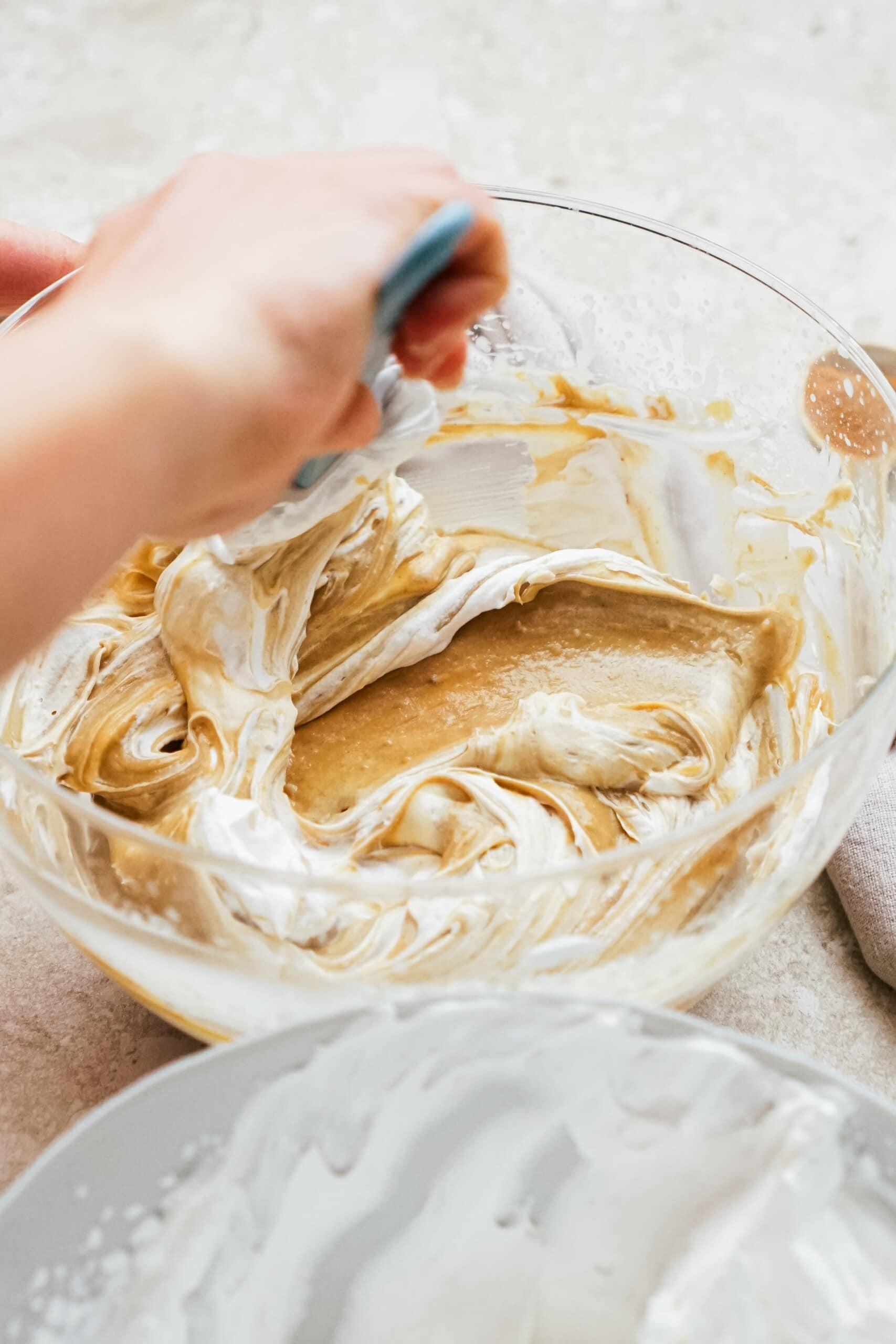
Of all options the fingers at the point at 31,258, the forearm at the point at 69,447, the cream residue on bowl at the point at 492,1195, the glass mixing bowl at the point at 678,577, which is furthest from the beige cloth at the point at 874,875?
the fingers at the point at 31,258

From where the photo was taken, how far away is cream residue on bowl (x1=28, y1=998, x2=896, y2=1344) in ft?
1.26

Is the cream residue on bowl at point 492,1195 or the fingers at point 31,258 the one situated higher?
the fingers at point 31,258

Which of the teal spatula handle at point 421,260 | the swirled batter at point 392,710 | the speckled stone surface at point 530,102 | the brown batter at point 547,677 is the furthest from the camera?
the speckled stone surface at point 530,102

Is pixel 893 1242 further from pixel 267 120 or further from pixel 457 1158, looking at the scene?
pixel 267 120

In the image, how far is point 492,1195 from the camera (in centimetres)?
40

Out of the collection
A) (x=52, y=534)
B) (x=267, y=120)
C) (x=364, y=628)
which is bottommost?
(x=364, y=628)

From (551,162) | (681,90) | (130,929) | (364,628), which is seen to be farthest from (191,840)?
(681,90)

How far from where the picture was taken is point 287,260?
18.5 inches

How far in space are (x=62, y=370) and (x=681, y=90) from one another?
4.16 ft

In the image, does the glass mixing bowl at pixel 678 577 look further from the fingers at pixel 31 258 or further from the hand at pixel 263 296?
the fingers at pixel 31 258

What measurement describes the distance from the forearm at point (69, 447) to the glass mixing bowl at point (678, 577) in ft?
0.36

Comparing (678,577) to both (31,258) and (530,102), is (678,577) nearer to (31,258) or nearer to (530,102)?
(31,258)

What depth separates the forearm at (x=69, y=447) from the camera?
43cm

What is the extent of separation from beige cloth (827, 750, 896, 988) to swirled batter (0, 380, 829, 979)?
6 centimetres
